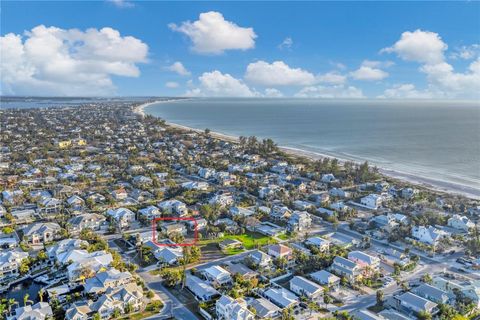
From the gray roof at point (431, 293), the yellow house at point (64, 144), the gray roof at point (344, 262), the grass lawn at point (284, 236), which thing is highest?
the yellow house at point (64, 144)

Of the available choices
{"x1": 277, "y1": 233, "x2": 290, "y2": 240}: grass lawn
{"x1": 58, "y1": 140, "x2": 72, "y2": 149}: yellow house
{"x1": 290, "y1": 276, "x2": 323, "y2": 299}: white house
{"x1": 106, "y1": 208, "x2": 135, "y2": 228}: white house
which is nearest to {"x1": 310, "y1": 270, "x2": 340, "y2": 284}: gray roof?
{"x1": 290, "y1": 276, "x2": 323, "y2": 299}: white house

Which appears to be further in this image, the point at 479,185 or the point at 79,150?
the point at 79,150

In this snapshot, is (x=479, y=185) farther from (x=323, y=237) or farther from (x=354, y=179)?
(x=323, y=237)

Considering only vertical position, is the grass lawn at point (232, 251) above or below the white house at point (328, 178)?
below

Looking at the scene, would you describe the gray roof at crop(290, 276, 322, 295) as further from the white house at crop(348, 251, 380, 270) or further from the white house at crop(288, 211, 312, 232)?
the white house at crop(288, 211, 312, 232)

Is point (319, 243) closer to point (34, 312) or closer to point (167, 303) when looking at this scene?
point (167, 303)

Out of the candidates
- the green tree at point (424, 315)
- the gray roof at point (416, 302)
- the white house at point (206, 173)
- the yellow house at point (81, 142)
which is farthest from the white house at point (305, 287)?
the yellow house at point (81, 142)

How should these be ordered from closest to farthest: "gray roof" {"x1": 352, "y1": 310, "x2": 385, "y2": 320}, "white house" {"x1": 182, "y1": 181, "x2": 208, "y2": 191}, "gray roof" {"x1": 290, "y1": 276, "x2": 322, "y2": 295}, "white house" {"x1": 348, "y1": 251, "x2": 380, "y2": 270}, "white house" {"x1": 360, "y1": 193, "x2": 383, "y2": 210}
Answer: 1. "gray roof" {"x1": 352, "y1": 310, "x2": 385, "y2": 320}
2. "gray roof" {"x1": 290, "y1": 276, "x2": 322, "y2": 295}
3. "white house" {"x1": 348, "y1": 251, "x2": 380, "y2": 270}
4. "white house" {"x1": 360, "y1": 193, "x2": 383, "y2": 210}
5. "white house" {"x1": 182, "y1": 181, "x2": 208, "y2": 191}

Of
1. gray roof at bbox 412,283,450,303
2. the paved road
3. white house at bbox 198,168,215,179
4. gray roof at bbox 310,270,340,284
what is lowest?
the paved road

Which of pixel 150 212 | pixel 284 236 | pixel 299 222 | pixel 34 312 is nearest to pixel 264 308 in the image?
pixel 284 236

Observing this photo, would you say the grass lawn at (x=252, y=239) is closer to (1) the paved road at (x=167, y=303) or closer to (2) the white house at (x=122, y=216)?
(1) the paved road at (x=167, y=303)

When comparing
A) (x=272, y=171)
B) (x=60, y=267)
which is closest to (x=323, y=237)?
(x=60, y=267)
